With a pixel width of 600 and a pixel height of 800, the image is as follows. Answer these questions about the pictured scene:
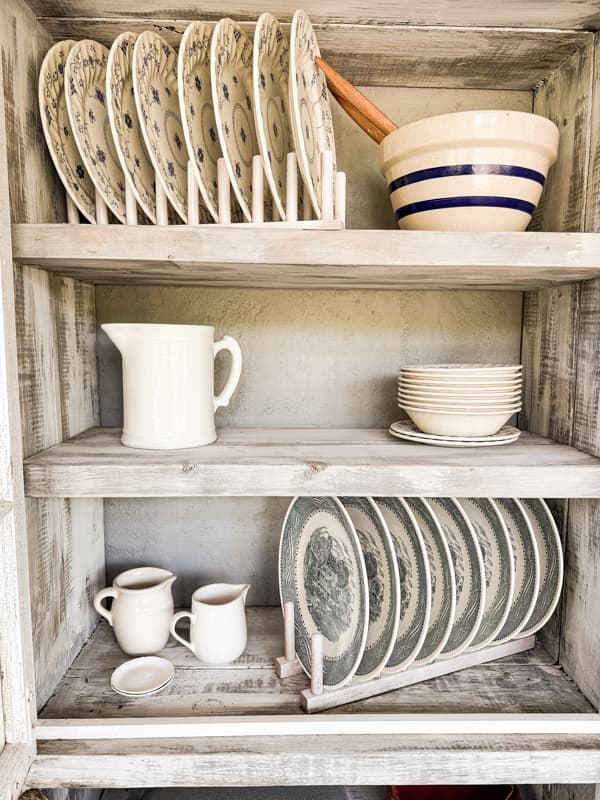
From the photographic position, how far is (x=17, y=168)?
2.39ft

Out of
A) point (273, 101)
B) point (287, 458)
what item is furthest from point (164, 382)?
point (273, 101)

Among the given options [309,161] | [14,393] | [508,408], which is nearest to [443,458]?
[508,408]

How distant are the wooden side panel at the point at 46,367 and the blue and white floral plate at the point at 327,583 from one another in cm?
39

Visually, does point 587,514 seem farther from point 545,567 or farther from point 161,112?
point 161,112

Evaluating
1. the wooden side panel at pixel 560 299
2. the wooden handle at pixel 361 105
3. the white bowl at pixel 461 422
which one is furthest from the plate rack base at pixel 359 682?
the wooden handle at pixel 361 105

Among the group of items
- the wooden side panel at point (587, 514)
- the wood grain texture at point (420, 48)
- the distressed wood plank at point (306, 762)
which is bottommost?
the distressed wood plank at point (306, 762)

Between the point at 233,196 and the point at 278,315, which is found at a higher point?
the point at 233,196

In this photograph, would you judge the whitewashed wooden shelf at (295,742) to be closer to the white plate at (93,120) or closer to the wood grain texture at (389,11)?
the white plate at (93,120)

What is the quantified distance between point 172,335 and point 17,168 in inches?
12.4

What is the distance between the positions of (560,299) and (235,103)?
26.2 inches

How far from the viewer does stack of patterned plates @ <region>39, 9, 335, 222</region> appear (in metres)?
0.74

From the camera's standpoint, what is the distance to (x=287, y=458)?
30.0 inches

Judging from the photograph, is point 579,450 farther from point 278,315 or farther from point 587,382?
point 278,315

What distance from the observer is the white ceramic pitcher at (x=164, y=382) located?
30.9 inches
